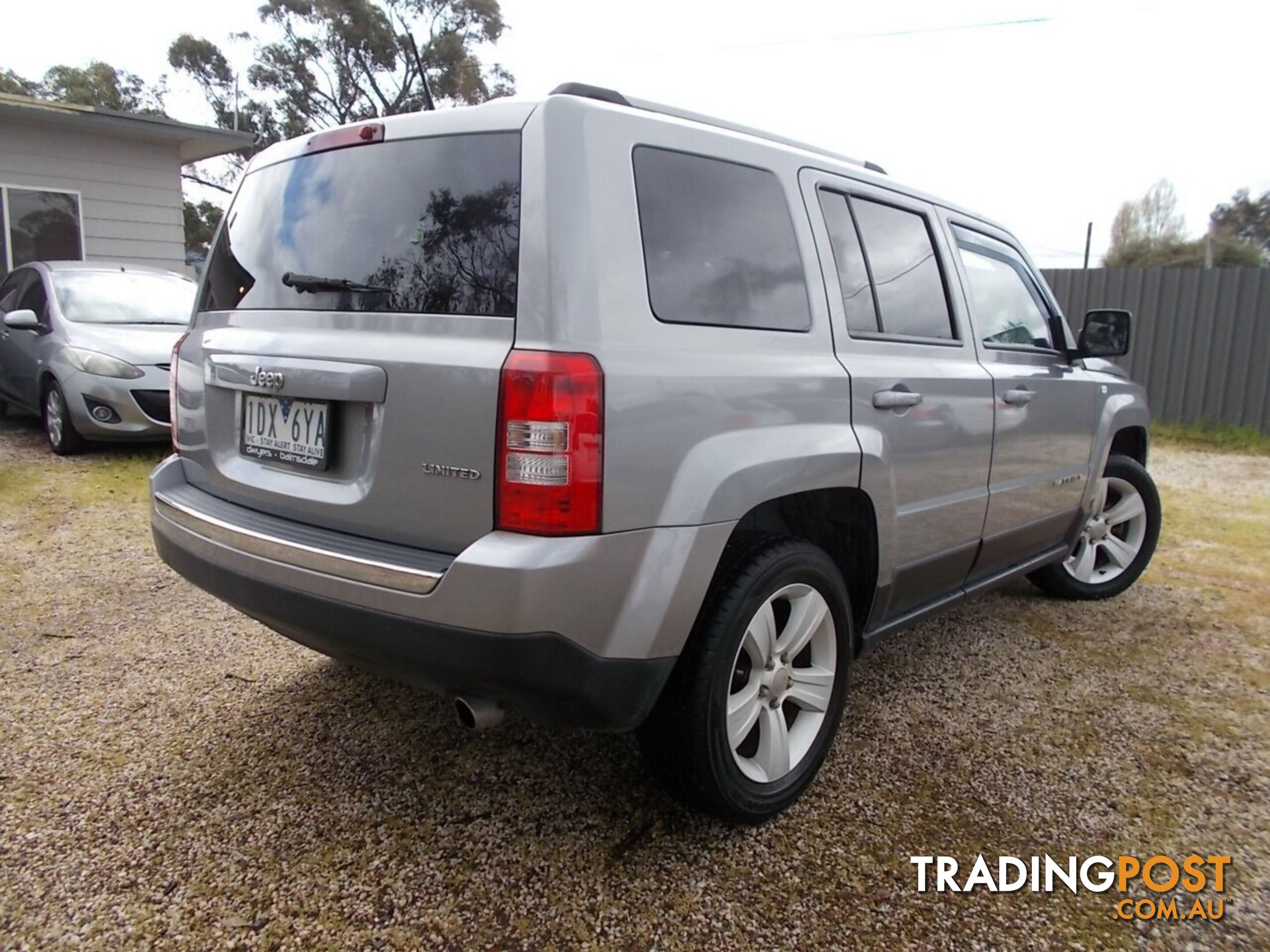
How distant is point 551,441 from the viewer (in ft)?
5.97

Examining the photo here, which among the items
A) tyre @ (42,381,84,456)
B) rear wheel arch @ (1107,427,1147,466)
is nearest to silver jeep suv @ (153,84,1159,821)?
rear wheel arch @ (1107,427,1147,466)

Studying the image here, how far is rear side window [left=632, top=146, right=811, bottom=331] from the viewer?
2.07m

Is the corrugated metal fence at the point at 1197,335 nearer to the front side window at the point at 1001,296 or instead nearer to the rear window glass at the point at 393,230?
the front side window at the point at 1001,296

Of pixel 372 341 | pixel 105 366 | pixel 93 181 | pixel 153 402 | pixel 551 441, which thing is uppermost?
pixel 93 181

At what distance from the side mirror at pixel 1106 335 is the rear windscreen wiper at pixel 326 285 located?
3140 mm

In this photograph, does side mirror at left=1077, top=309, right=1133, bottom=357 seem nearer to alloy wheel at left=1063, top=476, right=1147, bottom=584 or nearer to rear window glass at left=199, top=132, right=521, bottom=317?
alloy wheel at left=1063, top=476, right=1147, bottom=584

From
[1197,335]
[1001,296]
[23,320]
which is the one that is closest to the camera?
[1001,296]

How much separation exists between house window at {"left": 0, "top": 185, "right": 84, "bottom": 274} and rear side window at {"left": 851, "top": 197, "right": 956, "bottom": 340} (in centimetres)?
984

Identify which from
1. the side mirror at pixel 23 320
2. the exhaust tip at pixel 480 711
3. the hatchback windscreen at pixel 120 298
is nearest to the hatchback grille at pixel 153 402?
the hatchback windscreen at pixel 120 298

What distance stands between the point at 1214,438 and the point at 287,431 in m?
11.1

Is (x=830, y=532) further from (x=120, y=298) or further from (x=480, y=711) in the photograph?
(x=120, y=298)

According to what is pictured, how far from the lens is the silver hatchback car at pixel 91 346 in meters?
6.51

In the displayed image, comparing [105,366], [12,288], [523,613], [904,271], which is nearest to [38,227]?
[12,288]

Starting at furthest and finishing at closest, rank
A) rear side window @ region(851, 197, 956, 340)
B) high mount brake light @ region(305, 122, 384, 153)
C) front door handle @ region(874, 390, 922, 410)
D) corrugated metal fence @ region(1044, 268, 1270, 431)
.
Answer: corrugated metal fence @ region(1044, 268, 1270, 431) < rear side window @ region(851, 197, 956, 340) < front door handle @ region(874, 390, 922, 410) < high mount brake light @ region(305, 122, 384, 153)
